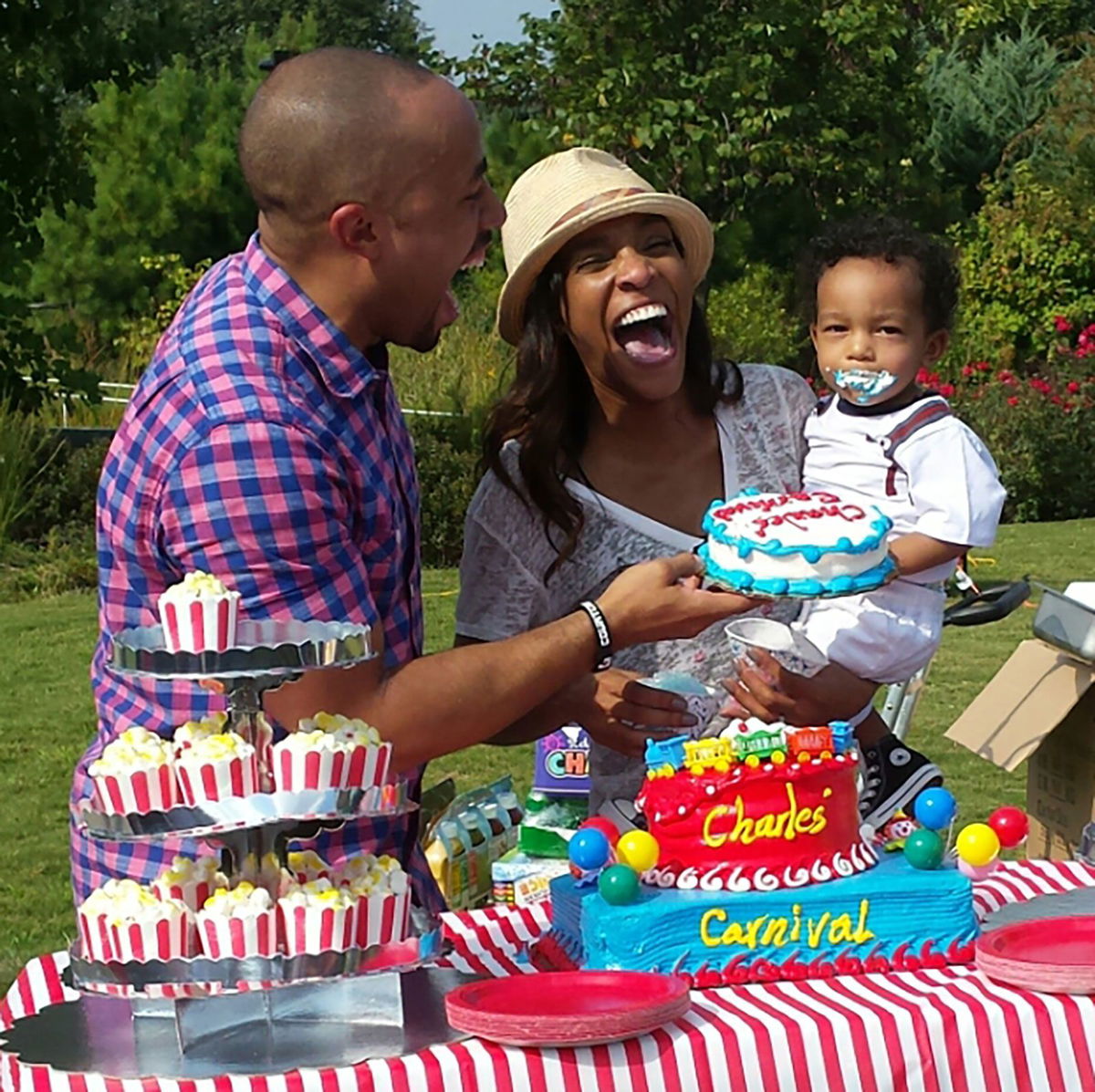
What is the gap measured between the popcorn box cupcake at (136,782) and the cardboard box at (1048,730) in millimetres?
2796

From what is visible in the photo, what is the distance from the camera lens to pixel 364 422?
271cm

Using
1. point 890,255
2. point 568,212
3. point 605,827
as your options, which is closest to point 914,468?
point 890,255

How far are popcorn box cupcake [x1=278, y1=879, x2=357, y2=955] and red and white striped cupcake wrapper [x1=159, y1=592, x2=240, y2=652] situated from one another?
0.33 m

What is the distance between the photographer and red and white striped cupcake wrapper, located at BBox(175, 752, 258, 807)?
2336 mm

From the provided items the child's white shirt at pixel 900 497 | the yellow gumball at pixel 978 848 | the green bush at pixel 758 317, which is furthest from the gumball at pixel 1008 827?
the green bush at pixel 758 317

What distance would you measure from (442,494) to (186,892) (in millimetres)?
11218

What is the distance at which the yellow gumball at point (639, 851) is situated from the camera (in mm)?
2771

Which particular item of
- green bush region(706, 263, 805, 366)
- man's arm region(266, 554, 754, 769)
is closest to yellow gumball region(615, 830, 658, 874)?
man's arm region(266, 554, 754, 769)

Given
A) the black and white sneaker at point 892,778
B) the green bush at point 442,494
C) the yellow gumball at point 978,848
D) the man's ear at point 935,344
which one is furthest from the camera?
the green bush at point 442,494

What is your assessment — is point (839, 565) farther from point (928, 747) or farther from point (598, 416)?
point (928, 747)

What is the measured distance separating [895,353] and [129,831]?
6.44 ft

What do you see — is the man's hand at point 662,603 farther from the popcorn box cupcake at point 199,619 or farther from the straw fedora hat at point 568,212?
the straw fedora hat at point 568,212

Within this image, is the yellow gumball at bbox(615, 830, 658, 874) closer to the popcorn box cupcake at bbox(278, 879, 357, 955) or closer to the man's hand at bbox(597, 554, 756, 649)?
the man's hand at bbox(597, 554, 756, 649)

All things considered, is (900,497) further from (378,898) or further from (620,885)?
(378,898)
